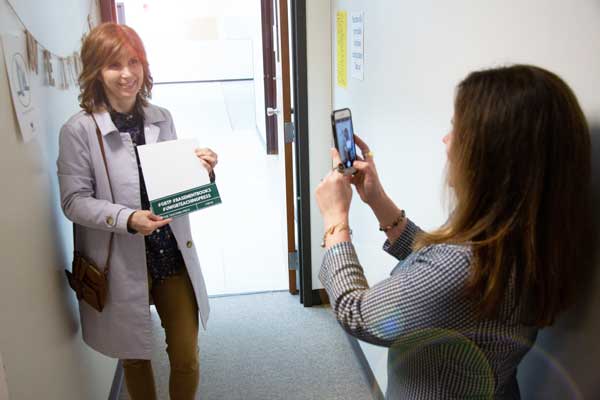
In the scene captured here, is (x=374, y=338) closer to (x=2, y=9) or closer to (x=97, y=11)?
(x=2, y=9)

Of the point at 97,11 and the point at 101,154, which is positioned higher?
the point at 97,11

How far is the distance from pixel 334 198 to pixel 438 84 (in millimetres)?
528

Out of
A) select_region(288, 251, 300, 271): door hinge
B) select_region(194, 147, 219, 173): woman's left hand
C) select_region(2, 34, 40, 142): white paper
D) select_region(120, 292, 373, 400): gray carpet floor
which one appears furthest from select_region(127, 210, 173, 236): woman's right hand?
select_region(288, 251, 300, 271): door hinge

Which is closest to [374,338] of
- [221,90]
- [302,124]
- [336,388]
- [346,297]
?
[346,297]

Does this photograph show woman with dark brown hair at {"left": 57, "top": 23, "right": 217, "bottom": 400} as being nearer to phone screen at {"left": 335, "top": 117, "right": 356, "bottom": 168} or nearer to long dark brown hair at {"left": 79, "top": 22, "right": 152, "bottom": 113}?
long dark brown hair at {"left": 79, "top": 22, "right": 152, "bottom": 113}

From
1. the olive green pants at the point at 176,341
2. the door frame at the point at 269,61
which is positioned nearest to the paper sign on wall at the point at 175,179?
the olive green pants at the point at 176,341

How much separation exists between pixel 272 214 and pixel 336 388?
237 cm

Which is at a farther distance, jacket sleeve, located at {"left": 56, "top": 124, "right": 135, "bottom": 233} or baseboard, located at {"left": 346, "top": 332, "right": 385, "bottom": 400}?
baseboard, located at {"left": 346, "top": 332, "right": 385, "bottom": 400}

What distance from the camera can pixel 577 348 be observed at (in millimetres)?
903

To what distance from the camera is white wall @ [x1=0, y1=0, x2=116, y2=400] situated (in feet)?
4.18

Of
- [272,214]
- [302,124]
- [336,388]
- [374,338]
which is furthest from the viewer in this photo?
[272,214]

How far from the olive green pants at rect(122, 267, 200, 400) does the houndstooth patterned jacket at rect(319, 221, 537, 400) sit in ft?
2.84

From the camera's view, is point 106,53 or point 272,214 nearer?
point 106,53

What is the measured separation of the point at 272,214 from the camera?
456cm
